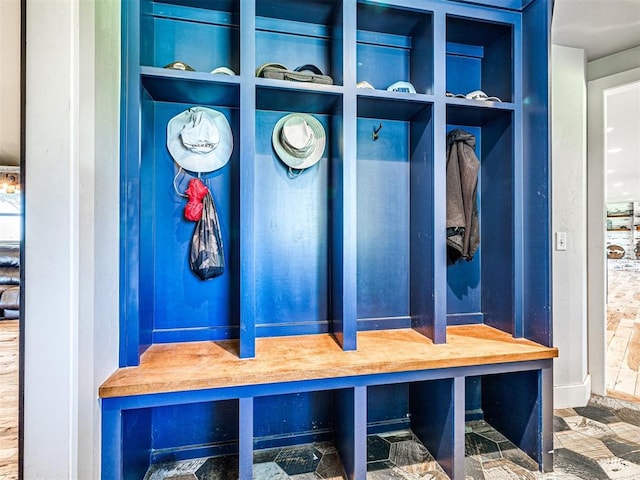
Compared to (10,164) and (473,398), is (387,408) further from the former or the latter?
(10,164)

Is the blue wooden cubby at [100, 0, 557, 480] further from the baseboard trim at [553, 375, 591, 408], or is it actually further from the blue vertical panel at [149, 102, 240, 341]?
the baseboard trim at [553, 375, 591, 408]

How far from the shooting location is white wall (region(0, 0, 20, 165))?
4.08 ft

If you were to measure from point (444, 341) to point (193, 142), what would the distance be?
5.60 ft

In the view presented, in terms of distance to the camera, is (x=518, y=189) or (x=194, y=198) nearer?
(x=194, y=198)

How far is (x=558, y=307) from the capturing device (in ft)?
7.57

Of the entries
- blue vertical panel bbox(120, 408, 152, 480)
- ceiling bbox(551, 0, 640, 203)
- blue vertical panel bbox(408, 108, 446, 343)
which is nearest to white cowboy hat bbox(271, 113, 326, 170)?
blue vertical panel bbox(408, 108, 446, 343)

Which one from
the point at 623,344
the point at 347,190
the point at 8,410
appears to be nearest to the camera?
the point at 347,190

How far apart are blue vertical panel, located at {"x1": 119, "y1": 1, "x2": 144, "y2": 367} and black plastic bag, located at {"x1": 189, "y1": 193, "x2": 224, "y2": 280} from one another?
12.0 inches

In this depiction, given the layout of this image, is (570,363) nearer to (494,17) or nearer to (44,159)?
(494,17)

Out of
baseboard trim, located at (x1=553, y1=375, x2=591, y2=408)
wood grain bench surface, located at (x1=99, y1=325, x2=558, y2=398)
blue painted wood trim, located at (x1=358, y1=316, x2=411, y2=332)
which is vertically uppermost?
blue painted wood trim, located at (x1=358, y1=316, x2=411, y2=332)

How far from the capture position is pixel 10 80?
1388 millimetres

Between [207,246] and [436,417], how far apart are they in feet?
5.12

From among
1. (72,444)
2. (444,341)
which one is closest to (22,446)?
(72,444)

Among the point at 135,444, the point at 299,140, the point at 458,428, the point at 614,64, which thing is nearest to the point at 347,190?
the point at 299,140
